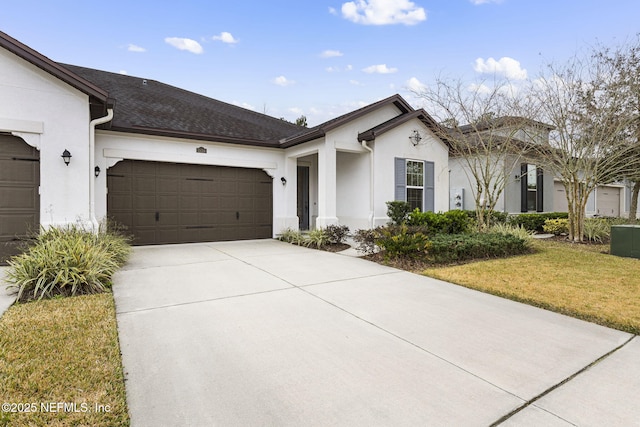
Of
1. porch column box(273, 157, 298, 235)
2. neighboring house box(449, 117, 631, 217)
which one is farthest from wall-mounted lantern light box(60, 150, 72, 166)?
neighboring house box(449, 117, 631, 217)

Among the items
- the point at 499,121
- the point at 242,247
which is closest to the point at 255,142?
the point at 242,247

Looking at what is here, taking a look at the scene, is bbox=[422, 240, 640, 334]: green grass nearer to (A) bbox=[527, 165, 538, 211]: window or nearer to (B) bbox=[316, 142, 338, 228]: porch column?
(B) bbox=[316, 142, 338, 228]: porch column

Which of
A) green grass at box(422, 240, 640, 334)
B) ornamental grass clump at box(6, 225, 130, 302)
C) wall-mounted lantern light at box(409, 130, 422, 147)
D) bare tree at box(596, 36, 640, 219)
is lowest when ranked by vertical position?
green grass at box(422, 240, 640, 334)

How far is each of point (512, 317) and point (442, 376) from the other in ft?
6.57

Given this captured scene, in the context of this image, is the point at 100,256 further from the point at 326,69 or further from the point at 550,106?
the point at 326,69

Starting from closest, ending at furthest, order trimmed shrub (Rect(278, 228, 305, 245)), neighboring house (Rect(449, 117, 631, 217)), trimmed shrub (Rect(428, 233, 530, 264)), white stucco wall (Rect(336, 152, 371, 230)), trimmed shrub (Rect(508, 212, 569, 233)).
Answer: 1. trimmed shrub (Rect(428, 233, 530, 264))
2. trimmed shrub (Rect(278, 228, 305, 245))
3. white stucco wall (Rect(336, 152, 371, 230))
4. trimmed shrub (Rect(508, 212, 569, 233))
5. neighboring house (Rect(449, 117, 631, 217))

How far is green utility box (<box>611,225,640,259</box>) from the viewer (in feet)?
26.3

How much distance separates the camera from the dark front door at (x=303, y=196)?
45.0 feet

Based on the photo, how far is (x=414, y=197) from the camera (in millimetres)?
11984

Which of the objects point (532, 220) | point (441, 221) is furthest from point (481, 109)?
point (532, 220)

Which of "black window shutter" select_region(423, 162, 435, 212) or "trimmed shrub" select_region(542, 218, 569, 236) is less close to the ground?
"black window shutter" select_region(423, 162, 435, 212)

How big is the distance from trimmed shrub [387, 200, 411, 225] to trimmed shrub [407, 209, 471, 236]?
0.24m

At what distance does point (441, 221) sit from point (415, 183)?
2.41 metres

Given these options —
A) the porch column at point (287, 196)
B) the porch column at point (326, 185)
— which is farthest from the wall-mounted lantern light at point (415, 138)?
the porch column at point (287, 196)
